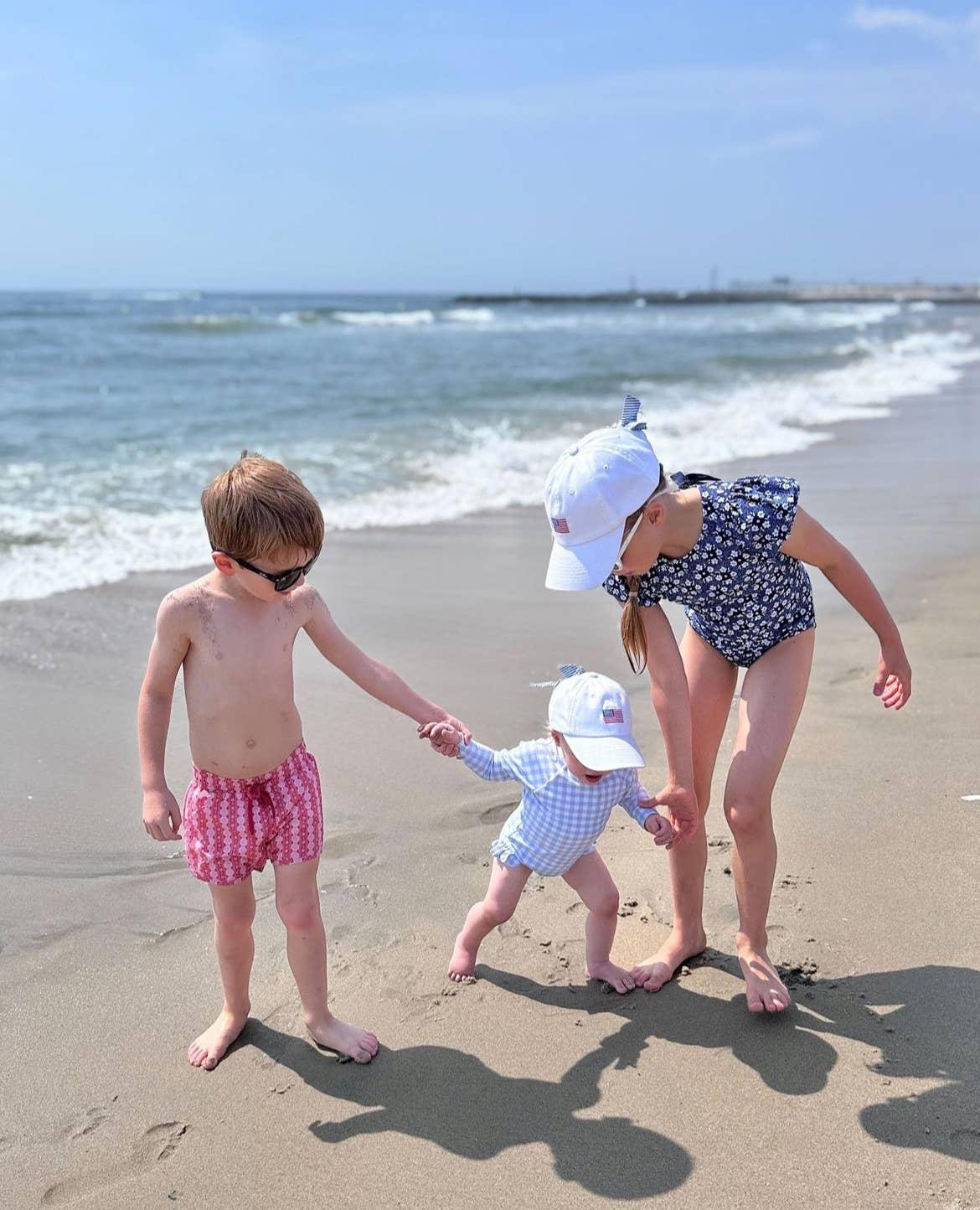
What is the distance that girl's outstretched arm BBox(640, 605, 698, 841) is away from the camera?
285 cm

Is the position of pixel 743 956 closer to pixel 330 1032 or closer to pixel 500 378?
pixel 330 1032

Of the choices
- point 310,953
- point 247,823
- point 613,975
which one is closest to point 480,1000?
point 613,975

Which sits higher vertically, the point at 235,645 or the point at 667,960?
the point at 235,645

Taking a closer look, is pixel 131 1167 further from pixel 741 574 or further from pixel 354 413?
pixel 354 413

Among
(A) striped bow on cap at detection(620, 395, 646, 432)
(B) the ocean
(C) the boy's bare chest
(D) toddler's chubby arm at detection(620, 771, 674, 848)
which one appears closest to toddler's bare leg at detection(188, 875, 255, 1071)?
(C) the boy's bare chest

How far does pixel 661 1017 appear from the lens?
2850mm

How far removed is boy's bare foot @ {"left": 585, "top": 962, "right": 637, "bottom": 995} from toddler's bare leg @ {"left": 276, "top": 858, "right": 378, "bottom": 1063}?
2.00 feet

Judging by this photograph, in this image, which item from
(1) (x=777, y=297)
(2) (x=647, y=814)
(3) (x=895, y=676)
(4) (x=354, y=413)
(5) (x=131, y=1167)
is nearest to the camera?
(5) (x=131, y=1167)

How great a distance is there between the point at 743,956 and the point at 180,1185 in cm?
143

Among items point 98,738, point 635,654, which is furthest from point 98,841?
point 635,654

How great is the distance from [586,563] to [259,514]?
2.47ft

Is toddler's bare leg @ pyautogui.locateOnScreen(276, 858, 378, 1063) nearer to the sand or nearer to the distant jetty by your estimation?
→ the sand

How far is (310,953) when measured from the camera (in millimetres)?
2752

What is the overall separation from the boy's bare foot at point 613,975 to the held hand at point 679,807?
38cm
